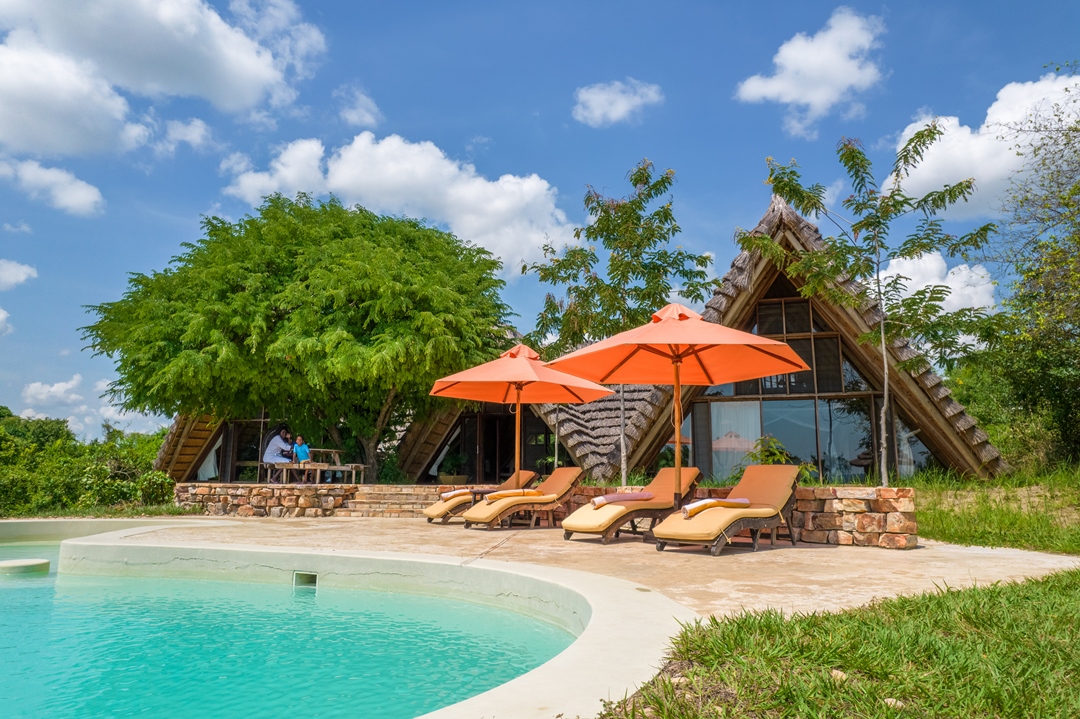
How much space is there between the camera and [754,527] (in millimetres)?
7301

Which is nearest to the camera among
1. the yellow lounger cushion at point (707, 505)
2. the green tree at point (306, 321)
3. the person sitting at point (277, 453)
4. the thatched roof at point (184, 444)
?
the yellow lounger cushion at point (707, 505)

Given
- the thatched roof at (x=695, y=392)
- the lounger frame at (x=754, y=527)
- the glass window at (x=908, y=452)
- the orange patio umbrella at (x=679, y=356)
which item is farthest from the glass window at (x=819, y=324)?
the lounger frame at (x=754, y=527)

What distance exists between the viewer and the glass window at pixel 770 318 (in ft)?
47.8

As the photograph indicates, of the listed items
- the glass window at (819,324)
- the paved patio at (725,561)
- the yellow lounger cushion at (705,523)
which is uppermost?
the glass window at (819,324)

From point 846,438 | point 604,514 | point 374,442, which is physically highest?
point 846,438

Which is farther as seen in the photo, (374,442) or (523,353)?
(374,442)

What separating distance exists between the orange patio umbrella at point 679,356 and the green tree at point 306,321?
4.97 meters

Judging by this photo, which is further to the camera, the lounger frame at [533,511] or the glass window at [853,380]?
the glass window at [853,380]

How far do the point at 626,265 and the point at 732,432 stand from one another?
484 centimetres

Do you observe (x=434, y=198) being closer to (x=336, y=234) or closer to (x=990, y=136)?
(x=336, y=234)

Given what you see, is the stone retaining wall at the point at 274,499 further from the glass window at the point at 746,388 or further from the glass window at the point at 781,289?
the glass window at the point at 781,289

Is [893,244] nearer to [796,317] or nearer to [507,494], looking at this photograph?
[796,317]

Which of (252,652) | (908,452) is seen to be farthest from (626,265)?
(252,652)

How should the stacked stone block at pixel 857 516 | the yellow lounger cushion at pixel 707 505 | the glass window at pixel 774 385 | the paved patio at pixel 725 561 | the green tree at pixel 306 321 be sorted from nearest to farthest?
the paved patio at pixel 725 561 < the yellow lounger cushion at pixel 707 505 < the stacked stone block at pixel 857 516 < the green tree at pixel 306 321 < the glass window at pixel 774 385
